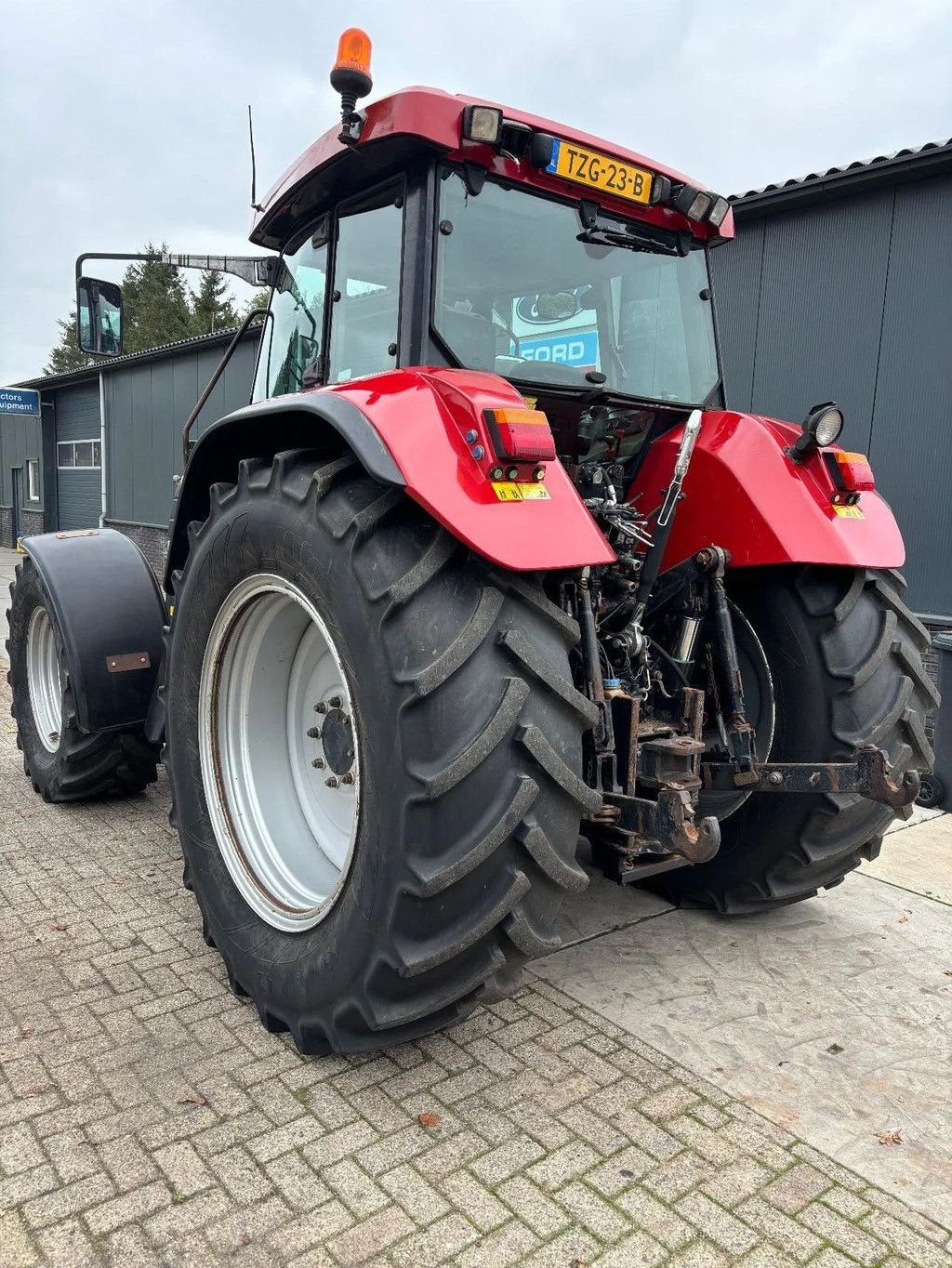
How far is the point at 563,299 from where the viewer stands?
9.50ft

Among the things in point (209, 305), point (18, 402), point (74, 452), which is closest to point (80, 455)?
point (74, 452)

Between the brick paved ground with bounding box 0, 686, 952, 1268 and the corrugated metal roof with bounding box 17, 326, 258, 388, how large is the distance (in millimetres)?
9435

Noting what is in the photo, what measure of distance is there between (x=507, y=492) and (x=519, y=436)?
0.41 feet

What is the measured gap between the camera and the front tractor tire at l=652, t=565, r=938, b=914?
2895 mm

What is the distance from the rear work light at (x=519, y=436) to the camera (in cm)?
205

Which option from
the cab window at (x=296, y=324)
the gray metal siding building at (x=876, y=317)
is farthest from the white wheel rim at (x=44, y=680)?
the gray metal siding building at (x=876, y=317)

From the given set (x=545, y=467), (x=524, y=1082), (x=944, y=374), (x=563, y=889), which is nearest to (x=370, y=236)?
(x=545, y=467)

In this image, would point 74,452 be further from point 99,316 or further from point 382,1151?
point 382,1151

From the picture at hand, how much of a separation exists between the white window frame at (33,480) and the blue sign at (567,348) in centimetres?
2266

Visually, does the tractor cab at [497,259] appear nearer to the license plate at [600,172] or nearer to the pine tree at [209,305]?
the license plate at [600,172]

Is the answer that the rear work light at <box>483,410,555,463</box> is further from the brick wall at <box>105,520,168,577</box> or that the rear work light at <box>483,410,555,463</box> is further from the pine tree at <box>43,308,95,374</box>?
the pine tree at <box>43,308,95,374</box>

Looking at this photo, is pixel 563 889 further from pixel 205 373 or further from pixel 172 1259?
pixel 205 373

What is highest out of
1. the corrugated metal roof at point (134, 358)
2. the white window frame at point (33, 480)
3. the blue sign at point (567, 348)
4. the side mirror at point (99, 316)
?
the corrugated metal roof at point (134, 358)

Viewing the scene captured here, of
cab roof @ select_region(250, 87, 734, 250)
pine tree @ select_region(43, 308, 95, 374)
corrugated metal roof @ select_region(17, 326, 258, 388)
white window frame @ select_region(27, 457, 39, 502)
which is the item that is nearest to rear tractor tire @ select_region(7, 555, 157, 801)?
cab roof @ select_region(250, 87, 734, 250)
